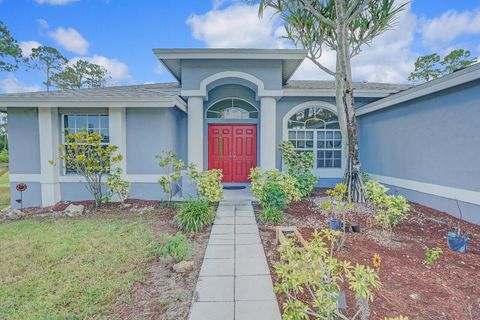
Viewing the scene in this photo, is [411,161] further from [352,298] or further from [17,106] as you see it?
[17,106]

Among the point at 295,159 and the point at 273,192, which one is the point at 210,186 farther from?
the point at 295,159

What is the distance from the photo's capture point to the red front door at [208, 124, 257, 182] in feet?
30.6

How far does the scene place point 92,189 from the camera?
6891mm

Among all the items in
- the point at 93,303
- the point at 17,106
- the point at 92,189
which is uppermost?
the point at 17,106

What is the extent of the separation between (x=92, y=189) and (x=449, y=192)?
9160mm

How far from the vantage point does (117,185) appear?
681cm

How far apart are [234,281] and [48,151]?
23.2 feet

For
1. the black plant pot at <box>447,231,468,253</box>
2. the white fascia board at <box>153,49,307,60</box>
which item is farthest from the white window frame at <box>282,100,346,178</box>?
the black plant pot at <box>447,231,468,253</box>

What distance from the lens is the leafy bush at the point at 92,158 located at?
6551 mm

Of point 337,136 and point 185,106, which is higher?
point 185,106

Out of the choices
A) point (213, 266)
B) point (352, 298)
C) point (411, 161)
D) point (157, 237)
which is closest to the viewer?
point (352, 298)

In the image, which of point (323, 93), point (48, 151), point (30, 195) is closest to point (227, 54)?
point (323, 93)

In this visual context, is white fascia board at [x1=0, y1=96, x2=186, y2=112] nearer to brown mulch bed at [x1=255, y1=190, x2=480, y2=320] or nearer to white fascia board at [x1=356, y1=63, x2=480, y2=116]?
brown mulch bed at [x1=255, y1=190, x2=480, y2=320]

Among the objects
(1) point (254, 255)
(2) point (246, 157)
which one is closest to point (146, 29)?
(2) point (246, 157)
